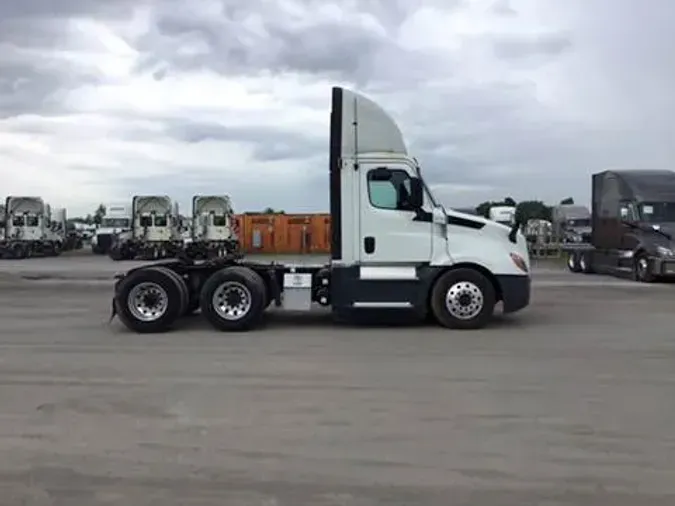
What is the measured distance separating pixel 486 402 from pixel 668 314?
31.2 ft

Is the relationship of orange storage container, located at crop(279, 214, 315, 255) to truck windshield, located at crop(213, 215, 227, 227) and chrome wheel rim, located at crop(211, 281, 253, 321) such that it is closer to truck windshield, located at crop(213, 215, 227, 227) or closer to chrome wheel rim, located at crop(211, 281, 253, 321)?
chrome wheel rim, located at crop(211, 281, 253, 321)

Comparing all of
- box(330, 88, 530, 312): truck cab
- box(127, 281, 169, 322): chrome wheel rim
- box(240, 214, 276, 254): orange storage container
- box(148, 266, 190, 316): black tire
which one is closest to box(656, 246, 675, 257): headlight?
box(240, 214, 276, 254): orange storage container

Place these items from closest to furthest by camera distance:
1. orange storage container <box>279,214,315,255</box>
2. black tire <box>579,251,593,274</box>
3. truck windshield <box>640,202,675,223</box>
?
orange storage container <box>279,214,315,255</box>
truck windshield <box>640,202,675,223</box>
black tire <box>579,251,593,274</box>

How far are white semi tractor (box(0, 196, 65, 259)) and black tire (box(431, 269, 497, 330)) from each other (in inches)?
1470

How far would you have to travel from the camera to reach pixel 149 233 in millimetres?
44875

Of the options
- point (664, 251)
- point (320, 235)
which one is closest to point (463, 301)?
point (320, 235)

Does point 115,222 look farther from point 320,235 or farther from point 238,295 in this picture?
point 238,295

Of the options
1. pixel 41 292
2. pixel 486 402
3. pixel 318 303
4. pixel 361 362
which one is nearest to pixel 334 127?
pixel 318 303

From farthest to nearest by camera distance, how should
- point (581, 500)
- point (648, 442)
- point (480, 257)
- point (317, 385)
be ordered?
point (480, 257) → point (317, 385) → point (648, 442) → point (581, 500)

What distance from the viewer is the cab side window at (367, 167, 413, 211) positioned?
13805 millimetres

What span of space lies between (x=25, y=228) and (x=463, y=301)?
38.6m

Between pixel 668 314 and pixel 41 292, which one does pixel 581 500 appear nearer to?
pixel 668 314

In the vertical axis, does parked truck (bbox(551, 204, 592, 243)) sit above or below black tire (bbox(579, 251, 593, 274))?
above

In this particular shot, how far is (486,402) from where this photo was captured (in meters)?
8.43
